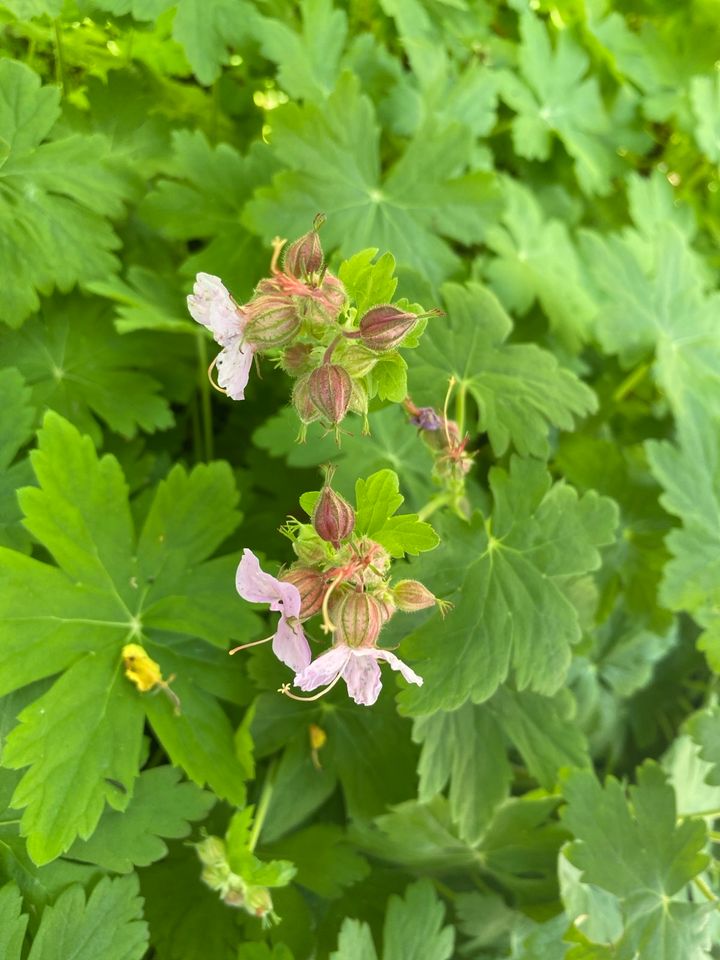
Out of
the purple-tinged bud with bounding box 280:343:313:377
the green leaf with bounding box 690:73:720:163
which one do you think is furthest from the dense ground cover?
the green leaf with bounding box 690:73:720:163

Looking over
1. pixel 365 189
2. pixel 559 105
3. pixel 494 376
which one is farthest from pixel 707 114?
pixel 494 376

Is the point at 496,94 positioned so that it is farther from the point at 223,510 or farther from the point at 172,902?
the point at 172,902

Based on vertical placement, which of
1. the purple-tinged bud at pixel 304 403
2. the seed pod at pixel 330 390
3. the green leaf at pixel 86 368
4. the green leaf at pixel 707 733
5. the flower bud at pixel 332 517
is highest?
the seed pod at pixel 330 390

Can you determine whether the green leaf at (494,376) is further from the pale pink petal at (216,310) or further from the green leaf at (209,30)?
the green leaf at (209,30)

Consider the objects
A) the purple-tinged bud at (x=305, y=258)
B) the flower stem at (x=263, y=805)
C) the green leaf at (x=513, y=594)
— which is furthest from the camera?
the flower stem at (x=263, y=805)

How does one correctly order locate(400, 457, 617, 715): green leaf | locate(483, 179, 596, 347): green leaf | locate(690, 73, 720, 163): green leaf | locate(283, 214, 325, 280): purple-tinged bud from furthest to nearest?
1. locate(690, 73, 720, 163): green leaf
2. locate(483, 179, 596, 347): green leaf
3. locate(400, 457, 617, 715): green leaf
4. locate(283, 214, 325, 280): purple-tinged bud

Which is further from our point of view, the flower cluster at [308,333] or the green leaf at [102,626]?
the green leaf at [102,626]

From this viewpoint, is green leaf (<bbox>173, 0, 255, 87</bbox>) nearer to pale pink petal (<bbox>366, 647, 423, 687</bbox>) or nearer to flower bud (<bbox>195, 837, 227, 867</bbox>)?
pale pink petal (<bbox>366, 647, 423, 687</bbox>)

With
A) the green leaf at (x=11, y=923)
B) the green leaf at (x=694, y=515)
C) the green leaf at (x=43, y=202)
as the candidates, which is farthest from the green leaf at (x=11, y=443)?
the green leaf at (x=694, y=515)
